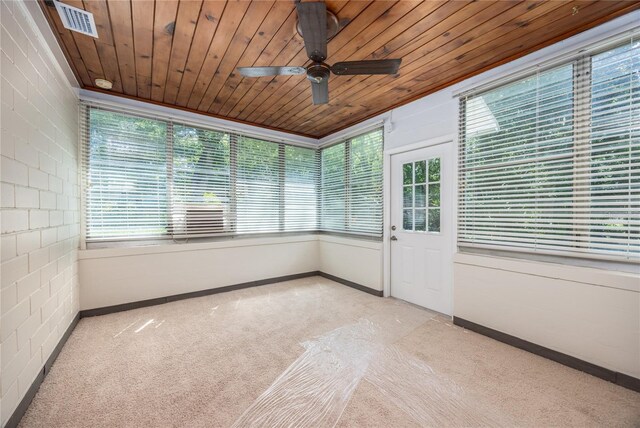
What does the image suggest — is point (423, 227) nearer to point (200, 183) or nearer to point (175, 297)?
point (200, 183)

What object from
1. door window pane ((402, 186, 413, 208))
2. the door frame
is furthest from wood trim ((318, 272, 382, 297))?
door window pane ((402, 186, 413, 208))

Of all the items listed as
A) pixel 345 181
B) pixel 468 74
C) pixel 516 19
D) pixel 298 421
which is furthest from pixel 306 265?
pixel 516 19

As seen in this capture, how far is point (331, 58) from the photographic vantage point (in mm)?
2352

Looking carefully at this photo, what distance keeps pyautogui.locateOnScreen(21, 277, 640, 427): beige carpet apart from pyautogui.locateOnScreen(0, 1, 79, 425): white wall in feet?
1.03

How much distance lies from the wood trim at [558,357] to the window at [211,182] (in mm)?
1659

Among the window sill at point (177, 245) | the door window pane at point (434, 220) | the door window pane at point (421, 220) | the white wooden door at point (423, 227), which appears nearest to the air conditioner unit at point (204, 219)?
the window sill at point (177, 245)

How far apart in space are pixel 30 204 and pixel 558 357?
4.01 m

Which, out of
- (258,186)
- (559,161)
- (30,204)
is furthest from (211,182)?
(559,161)

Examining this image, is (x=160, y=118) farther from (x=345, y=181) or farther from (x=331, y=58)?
(x=345, y=181)

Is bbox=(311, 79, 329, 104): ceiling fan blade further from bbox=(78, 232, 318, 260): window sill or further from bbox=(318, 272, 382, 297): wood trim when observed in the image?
bbox=(318, 272, 382, 297): wood trim

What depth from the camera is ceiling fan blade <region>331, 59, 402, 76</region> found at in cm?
192

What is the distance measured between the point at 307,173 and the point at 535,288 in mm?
3557

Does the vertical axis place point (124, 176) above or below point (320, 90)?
below

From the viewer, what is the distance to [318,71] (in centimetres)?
203
